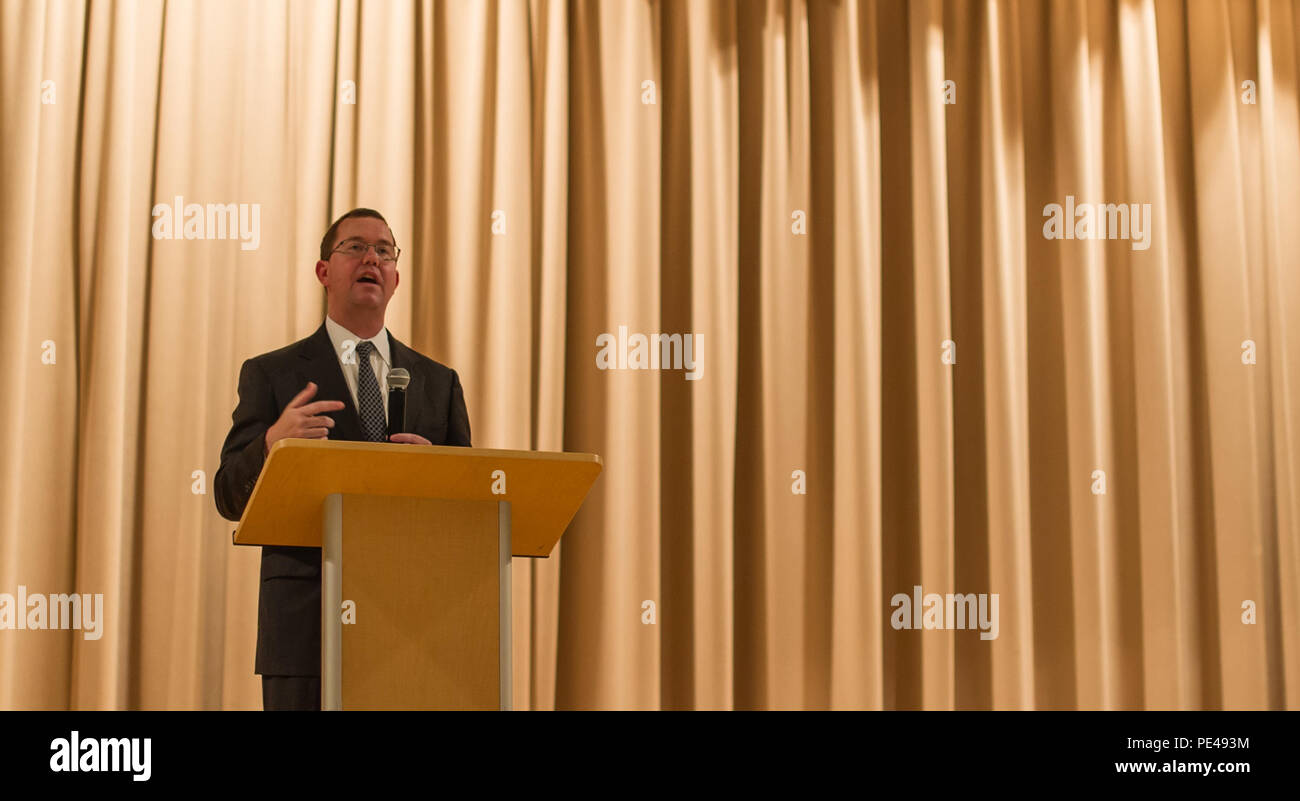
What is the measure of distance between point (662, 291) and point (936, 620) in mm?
1328

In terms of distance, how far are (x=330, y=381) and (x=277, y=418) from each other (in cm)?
13

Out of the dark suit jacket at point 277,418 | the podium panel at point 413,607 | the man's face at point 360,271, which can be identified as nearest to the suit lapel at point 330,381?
the dark suit jacket at point 277,418

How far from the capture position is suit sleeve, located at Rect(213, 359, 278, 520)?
2.44 meters

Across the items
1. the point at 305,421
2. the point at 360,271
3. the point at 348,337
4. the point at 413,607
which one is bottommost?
the point at 413,607

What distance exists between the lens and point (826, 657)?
12.8 ft

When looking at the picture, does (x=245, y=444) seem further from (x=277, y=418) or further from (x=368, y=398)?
(x=368, y=398)

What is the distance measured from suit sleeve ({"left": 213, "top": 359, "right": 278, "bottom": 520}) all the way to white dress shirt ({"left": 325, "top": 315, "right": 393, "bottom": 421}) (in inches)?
6.6

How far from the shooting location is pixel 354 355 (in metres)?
2.81

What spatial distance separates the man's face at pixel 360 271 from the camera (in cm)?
287

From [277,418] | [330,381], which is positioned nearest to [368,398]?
[330,381]

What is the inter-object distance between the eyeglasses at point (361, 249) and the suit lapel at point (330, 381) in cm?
22

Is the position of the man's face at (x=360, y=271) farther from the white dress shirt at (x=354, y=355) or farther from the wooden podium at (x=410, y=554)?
the wooden podium at (x=410, y=554)

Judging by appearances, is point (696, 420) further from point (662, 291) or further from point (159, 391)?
point (159, 391)
